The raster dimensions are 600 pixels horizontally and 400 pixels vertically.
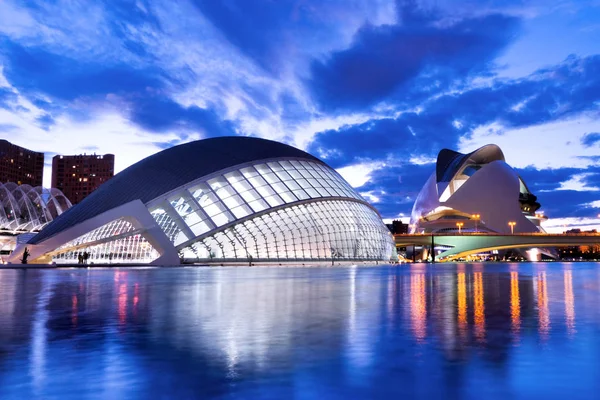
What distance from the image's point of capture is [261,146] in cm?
5572

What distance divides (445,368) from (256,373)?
1.92 m

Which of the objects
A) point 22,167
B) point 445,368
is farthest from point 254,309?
point 22,167

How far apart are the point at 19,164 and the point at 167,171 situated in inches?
6084

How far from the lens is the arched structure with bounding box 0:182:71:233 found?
91.1 m

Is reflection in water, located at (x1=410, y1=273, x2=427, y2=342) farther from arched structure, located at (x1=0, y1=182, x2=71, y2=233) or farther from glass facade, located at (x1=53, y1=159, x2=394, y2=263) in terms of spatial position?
arched structure, located at (x1=0, y1=182, x2=71, y2=233)

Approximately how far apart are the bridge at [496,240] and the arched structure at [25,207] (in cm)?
6304

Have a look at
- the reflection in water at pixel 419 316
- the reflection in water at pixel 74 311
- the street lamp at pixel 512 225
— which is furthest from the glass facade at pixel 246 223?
the street lamp at pixel 512 225

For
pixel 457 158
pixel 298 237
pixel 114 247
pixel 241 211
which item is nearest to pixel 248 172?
pixel 241 211

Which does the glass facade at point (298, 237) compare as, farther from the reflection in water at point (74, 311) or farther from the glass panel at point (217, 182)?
the reflection in water at point (74, 311)

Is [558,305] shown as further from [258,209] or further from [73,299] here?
[258,209]

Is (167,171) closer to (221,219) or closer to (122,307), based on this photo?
(221,219)

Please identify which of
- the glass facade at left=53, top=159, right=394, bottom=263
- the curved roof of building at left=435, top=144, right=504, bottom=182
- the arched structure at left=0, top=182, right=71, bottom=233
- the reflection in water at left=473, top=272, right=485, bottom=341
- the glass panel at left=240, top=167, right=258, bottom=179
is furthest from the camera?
the curved roof of building at left=435, top=144, right=504, bottom=182

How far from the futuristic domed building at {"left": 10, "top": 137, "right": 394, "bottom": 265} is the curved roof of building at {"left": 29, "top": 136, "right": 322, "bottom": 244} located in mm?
98

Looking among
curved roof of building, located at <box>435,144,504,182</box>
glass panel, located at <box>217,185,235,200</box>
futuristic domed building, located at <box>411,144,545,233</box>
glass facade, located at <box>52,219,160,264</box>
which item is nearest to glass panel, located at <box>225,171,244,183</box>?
glass panel, located at <box>217,185,235,200</box>
